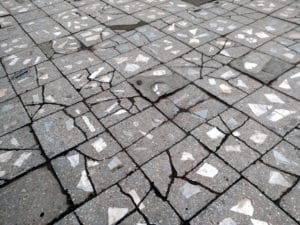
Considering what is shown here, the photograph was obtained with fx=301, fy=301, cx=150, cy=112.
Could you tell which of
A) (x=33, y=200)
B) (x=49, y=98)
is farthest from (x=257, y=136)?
(x=49, y=98)

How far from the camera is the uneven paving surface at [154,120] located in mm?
2652

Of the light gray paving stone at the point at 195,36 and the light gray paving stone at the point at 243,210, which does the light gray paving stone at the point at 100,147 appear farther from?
the light gray paving stone at the point at 195,36

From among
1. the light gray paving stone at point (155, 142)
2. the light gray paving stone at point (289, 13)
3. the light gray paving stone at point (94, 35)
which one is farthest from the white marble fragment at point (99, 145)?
the light gray paving stone at point (289, 13)

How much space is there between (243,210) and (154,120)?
141 cm

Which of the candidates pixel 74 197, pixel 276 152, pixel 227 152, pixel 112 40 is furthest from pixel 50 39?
pixel 276 152

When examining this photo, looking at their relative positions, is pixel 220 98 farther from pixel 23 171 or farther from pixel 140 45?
pixel 23 171

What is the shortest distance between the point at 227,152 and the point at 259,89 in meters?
1.19

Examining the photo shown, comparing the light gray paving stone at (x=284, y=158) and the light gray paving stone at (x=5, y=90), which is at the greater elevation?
the light gray paving stone at (x=284, y=158)

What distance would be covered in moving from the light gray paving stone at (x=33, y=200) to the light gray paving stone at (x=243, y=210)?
125 cm

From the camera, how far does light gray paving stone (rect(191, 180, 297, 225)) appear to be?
97.2 inches

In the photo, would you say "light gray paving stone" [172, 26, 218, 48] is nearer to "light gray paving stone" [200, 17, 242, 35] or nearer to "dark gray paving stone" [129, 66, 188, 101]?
"light gray paving stone" [200, 17, 242, 35]

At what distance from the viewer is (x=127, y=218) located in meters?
2.55

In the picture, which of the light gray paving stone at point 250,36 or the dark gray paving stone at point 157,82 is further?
the light gray paving stone at point 250,36

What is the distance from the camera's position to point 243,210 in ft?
8.31
